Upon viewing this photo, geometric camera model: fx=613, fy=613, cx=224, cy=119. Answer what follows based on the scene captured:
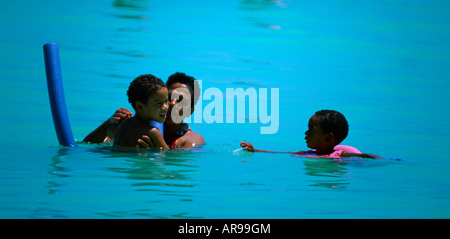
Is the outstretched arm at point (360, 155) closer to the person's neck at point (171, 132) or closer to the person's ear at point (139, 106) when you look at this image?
the person's neck at point (171, 132)

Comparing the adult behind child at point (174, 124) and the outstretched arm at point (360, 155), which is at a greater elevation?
the adult behind child at point (174, 124)

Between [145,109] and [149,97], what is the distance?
0.52 ft

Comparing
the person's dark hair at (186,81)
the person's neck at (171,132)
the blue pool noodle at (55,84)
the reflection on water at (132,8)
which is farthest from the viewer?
the reflection on water at (132,8)

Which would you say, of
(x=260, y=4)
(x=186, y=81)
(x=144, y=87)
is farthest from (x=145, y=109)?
(x=260, y=4)

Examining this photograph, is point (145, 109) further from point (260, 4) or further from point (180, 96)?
point (260, 4)

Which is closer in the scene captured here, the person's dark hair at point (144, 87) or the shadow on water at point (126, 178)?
the shadow on water at point (126, 178)

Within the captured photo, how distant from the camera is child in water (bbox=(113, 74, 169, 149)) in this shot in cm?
650

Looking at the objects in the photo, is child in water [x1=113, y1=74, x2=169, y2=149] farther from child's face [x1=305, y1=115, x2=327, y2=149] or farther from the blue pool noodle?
child's face [x1=305, y1=115, x2=327, y2=149]

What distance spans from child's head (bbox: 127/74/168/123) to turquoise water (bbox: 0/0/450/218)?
0.45 metres

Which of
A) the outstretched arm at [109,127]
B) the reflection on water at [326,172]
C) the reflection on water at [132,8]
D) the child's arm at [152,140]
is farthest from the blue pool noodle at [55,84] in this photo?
the reflection on water at [132,8]

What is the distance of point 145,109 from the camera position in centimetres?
655

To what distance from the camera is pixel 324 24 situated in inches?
599

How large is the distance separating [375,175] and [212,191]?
6.13ft

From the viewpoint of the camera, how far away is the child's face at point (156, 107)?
6492mm
